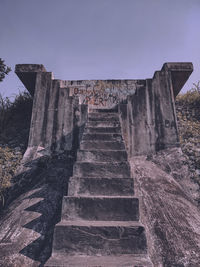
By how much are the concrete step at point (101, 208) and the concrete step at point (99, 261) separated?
419 mm

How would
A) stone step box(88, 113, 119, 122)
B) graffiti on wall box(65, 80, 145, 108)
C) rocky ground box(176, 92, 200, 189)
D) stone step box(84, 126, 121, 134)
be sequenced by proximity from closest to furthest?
stone step box(84, 126, 121, 134), stone step box(88, 113, 119, 122), rocky ground box(176, 92, 200, 189), graffiti on wall box(65, 80, 145, 108)

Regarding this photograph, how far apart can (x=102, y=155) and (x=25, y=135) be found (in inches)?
120

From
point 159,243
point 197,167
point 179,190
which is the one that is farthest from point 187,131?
point 159,243

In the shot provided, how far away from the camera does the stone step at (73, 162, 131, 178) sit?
3.05 m

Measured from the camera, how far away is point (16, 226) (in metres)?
2.90

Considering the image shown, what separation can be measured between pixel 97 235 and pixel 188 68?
4.85 metres

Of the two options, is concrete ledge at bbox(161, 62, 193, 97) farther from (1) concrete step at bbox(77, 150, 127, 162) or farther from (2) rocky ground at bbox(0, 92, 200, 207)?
(1) concrete step at bbox(77, 150, 127, 162)

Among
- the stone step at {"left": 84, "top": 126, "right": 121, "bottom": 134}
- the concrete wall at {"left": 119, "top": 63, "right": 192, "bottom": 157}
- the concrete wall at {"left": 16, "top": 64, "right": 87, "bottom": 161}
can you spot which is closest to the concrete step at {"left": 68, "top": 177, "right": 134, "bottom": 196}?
the stone step at {"left": 84, "top": 126, "right": 121, "bottom": 134}

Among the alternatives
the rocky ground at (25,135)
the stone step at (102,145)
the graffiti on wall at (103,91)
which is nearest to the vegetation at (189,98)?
the rocky ground at (25,135)

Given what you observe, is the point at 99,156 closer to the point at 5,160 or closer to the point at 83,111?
the point at 83,111

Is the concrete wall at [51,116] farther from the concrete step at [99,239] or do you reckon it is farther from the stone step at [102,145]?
the concrete step at [99,239]

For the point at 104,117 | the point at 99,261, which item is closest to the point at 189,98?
the point at 104,117

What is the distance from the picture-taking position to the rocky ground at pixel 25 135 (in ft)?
14.5

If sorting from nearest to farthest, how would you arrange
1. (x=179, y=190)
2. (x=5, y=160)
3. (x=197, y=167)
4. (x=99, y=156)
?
1. (x=99, y=156)
2. (x=179, y=190)
3. (x=197, y=167)
4. (x=5, y=160)
